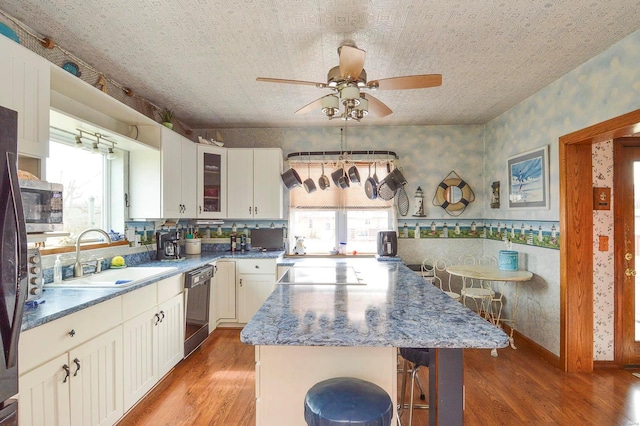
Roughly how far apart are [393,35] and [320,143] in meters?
2.25

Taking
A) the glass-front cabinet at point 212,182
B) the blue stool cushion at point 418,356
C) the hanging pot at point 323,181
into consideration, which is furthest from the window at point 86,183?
the blue stool cushion at point 418,356

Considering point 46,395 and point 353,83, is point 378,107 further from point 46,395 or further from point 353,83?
point 46,395

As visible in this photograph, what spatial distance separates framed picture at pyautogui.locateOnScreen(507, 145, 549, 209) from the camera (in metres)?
3.01

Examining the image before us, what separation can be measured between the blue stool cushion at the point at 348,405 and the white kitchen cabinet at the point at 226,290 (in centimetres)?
259

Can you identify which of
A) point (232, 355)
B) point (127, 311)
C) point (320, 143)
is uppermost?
point (320, 143)

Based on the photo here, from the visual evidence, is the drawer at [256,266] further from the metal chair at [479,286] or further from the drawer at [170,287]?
the metal chair at [479,286]

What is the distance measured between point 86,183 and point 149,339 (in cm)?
145

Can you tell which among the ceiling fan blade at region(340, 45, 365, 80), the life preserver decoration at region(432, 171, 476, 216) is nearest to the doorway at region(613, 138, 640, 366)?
the life preserver decoration at region(432, 171, 476, 216)

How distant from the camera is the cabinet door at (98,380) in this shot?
1677mm

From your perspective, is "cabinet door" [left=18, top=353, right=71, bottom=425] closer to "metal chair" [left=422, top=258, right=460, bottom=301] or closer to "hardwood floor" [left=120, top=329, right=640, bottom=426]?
"hardwood floor" [left=120, top=329, right=640, bottom=426]

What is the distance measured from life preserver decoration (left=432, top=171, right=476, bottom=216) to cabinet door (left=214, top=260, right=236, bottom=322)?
2.73 meters

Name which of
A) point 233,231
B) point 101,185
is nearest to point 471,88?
point 233,231

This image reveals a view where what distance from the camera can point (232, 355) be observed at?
3.07 metres

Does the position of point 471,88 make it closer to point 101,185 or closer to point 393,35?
point 393,35
